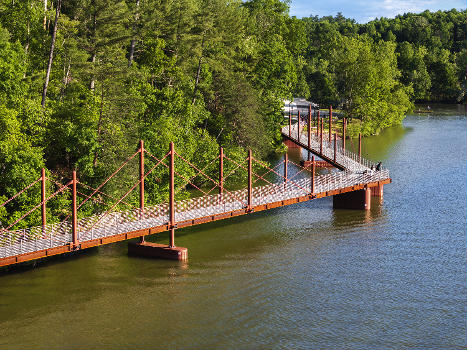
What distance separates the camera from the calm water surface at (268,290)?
3044 centimetres

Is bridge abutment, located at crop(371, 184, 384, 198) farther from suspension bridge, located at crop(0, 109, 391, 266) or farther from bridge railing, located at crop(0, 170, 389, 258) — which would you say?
bridge railing, located at crop(0, 170, 389, 258)

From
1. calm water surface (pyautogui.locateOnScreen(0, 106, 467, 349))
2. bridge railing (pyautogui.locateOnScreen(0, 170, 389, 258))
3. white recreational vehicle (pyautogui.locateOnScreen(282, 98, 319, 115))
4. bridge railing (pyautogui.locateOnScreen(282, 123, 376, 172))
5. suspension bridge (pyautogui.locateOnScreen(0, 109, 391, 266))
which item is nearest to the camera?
calm water surface (pyautogui.locateOnScreen(0, 106, 467, 349))

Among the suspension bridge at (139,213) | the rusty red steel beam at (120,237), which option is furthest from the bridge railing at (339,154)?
the rusty red steel beam at (120,237)

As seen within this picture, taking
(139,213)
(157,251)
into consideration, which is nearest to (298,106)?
(157,251)

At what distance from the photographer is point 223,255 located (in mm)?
42000

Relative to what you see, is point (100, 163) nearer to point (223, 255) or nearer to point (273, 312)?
point (223, 255)

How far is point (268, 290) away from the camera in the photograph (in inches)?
1422

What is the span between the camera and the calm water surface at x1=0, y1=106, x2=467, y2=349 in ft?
99.9

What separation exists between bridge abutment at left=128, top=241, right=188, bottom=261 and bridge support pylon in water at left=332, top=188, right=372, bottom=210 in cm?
1825

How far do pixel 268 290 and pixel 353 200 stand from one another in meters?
20.8

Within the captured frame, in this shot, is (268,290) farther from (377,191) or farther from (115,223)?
(377,191)

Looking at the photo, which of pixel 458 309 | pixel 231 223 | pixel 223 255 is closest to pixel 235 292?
pixel 223 255

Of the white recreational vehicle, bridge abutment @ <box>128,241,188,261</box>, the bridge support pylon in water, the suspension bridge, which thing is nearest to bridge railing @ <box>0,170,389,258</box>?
the suspension bridge

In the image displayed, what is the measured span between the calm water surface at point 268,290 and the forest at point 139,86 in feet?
18.3
